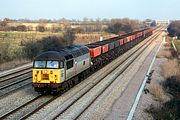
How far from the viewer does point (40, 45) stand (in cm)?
4550

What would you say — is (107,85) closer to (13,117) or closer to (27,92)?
(27,92)

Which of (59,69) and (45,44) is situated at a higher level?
(59,69)

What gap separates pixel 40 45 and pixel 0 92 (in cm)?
2441

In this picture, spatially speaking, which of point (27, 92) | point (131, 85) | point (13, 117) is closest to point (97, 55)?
point (131, 85)

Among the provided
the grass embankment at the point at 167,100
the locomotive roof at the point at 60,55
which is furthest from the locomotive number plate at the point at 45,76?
the grass embankment at the point at 167,100

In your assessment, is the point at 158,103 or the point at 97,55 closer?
the point at 158,103

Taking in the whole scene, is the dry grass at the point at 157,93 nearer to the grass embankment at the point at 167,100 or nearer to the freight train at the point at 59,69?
the grass embankment at the point at 167,100

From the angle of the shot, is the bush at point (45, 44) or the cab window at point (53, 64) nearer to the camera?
the cab window at point (53, 64)

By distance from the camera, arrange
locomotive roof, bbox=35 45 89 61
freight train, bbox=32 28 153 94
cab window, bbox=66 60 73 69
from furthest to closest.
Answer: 1. cab window, bbox=66 60 73 69
2. locomotive roof, bbox=35 45 89 61
3. freight train, bbox=32 28 153 94

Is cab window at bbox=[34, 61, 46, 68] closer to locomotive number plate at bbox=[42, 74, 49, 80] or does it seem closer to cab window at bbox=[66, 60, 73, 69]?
locomotive number plate at bbox=[42, 74, 49, 80]

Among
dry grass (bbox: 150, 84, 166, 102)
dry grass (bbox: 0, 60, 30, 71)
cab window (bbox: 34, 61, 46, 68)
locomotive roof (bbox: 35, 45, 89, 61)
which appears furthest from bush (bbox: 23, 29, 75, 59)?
dry grass (bbox: 150, 84, 166, 102)

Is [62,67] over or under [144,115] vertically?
over

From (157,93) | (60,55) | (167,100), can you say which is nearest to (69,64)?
(60,55)

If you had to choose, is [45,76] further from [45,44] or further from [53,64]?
[45,44]
